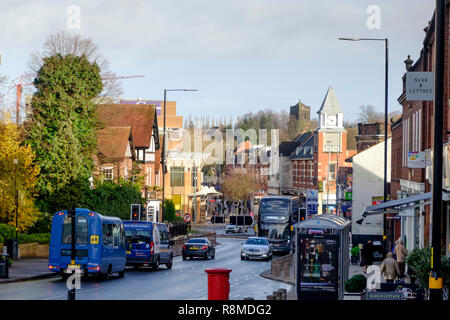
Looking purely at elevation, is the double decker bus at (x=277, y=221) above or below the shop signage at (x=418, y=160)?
below

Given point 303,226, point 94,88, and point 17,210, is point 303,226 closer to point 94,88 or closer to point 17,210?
point 17,210

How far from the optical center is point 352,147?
130m

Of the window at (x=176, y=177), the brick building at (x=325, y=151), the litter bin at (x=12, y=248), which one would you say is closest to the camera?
the litter bin at (x=12, y=248)

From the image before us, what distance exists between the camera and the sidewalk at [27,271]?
29775mm

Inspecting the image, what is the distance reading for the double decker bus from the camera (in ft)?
189

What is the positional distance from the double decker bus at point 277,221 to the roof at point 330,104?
2850 inches

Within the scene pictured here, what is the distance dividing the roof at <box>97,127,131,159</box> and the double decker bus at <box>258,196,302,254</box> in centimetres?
1264

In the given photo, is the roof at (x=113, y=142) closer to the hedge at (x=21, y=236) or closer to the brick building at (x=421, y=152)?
the hedge at (x=21, y=236)

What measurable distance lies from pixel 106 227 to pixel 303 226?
34.7ft

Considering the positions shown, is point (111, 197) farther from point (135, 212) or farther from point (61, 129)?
point (135, 212)

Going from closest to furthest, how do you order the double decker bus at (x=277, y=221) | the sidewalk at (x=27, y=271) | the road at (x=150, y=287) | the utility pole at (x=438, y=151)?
the utility pole at (x=438, y=151), the road at (x=150, y=287), the sidewalk at (x=27, y=271), the double decker bus at (x=277, y=221)

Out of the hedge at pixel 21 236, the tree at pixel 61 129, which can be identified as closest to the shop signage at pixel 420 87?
the hedge at pixel 21 236

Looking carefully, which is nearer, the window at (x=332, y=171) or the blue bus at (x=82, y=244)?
the blue bus at (x=82, y=244)
